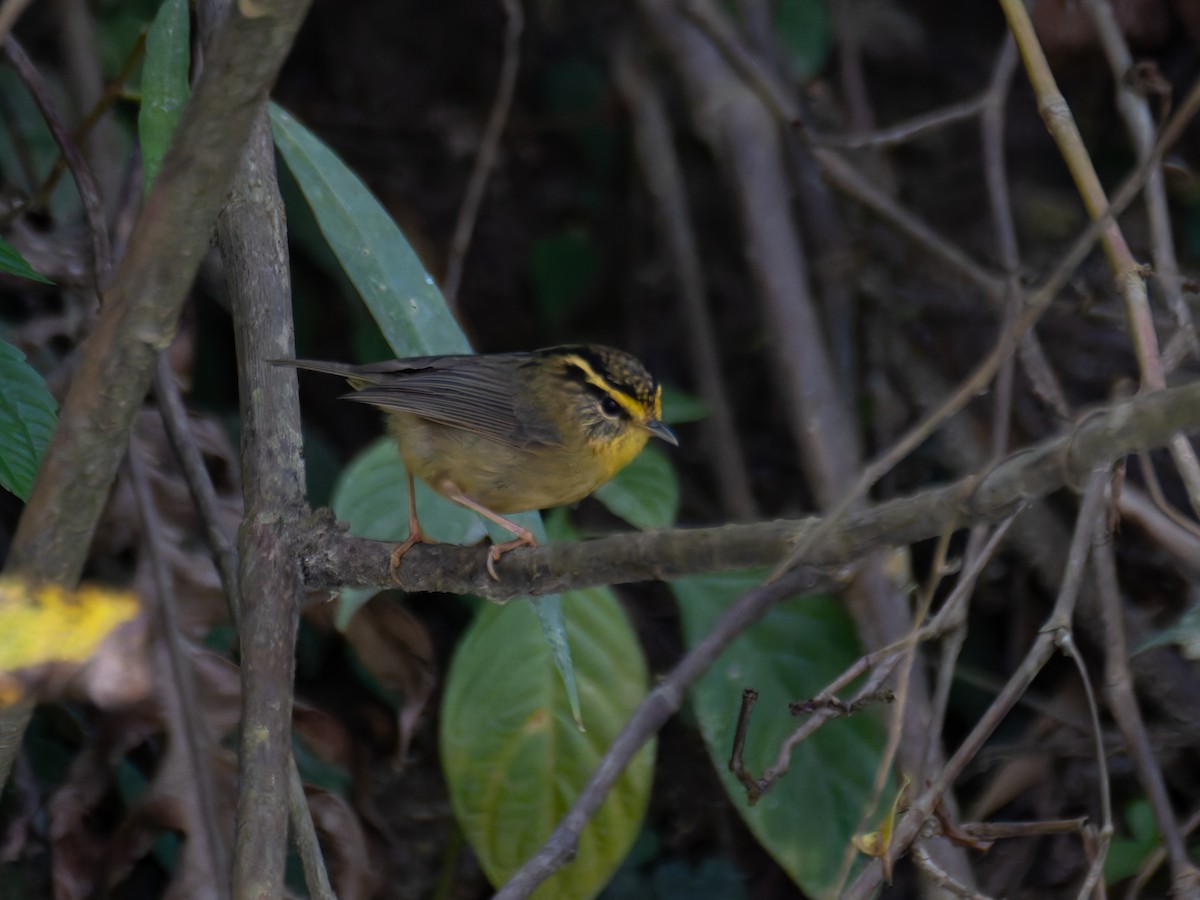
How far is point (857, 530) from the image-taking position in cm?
173

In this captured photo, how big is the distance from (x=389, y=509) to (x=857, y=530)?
74.2 inches

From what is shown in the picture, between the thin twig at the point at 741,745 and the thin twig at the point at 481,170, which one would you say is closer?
the thin twig at the point at 741,745

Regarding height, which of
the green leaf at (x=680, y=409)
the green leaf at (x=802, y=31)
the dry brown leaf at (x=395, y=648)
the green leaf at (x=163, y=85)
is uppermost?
the green leaf at (x=802, y=31)

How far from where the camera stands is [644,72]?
4789 millimetres

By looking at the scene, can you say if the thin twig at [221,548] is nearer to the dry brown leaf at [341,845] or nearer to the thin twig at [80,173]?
the dry brown leaf at [341,845]

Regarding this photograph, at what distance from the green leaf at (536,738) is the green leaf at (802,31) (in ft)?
7.61

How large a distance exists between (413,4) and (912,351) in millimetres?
2551

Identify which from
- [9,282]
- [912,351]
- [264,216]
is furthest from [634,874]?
[9,282]

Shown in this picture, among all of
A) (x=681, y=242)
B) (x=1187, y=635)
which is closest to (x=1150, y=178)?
(x=1187, y=635)

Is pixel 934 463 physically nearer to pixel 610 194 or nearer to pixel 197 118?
pixel 610 194

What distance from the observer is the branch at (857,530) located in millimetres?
1524

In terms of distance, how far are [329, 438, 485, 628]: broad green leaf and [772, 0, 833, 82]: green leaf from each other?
2.30m

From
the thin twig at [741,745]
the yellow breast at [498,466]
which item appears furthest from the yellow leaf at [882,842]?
the yellow breast at [498,466]

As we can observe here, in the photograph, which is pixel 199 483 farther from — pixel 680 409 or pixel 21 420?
pixel 680 409
